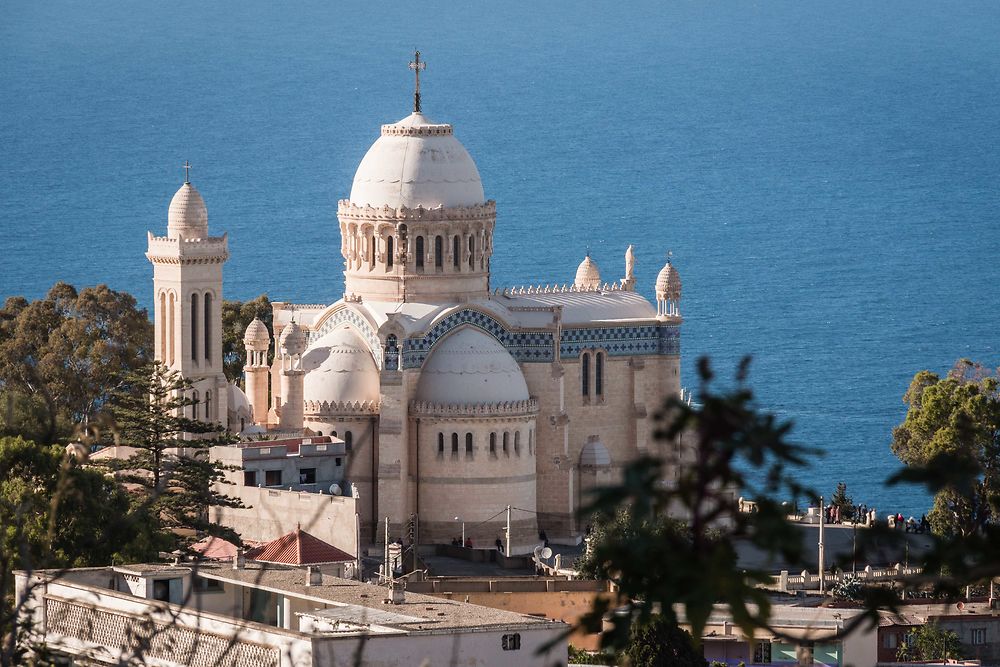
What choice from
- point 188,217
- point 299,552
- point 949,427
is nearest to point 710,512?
point 299,552

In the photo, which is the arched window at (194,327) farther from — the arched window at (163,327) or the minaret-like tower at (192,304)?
the arched window at (163,327)

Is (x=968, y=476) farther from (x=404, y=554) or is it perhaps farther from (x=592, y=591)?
(x=404, y=554)

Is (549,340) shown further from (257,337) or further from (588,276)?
(588,276)

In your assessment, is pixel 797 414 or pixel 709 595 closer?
pixel 709 595

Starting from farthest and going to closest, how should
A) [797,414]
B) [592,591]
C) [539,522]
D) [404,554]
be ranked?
1. [797,414]
2. [539,522]
3. [404,554]
4. [592,591]

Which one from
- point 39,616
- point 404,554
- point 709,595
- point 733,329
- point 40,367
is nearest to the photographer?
point 709,595

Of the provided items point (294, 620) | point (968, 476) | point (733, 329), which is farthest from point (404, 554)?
point (733, 329)
